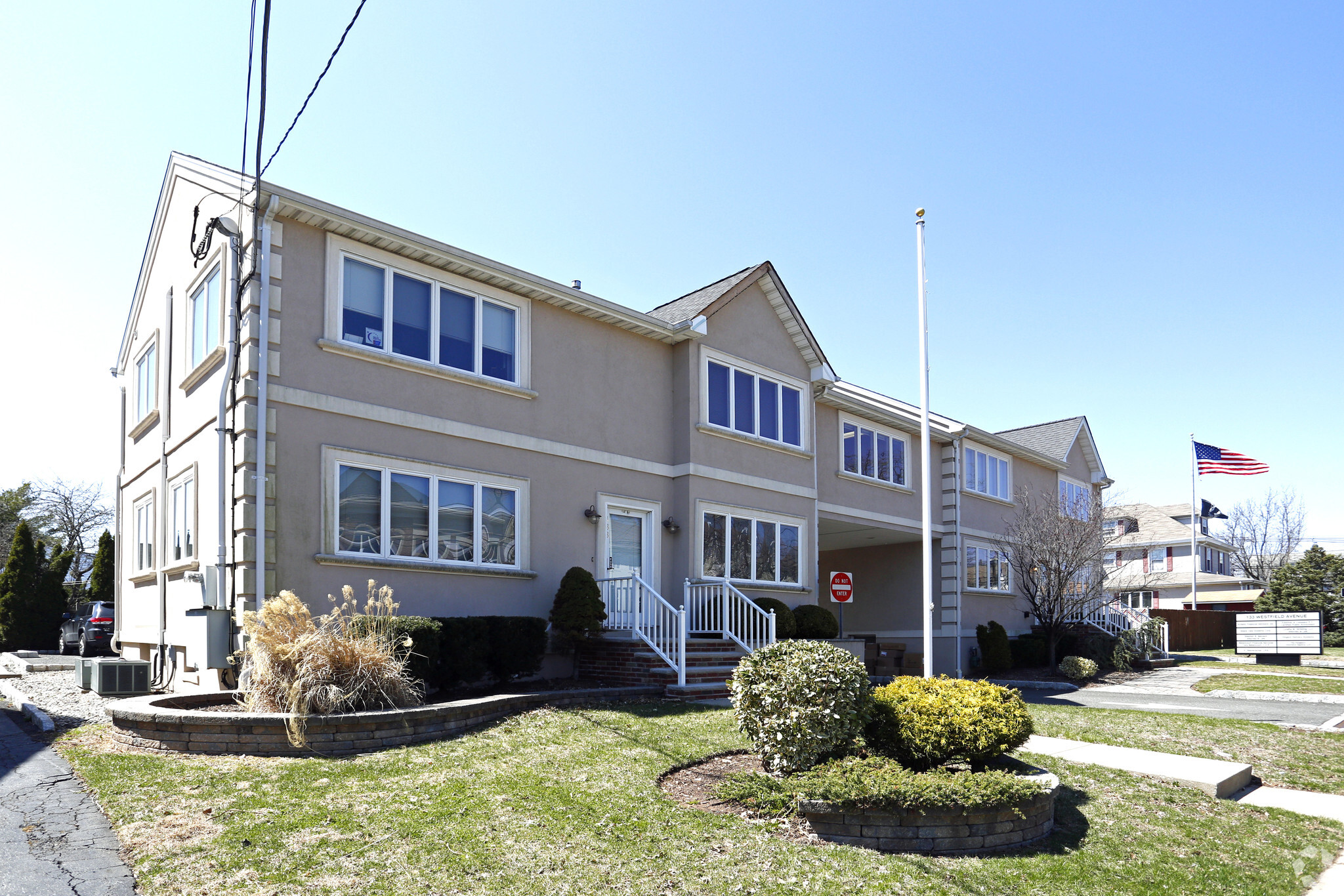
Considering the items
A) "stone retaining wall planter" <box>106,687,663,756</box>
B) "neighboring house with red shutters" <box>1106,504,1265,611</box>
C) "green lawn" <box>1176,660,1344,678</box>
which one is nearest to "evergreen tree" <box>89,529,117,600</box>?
"stone retaining wall planter" <box>106,687,663,756</box>

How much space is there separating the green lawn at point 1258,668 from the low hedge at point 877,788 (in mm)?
17791

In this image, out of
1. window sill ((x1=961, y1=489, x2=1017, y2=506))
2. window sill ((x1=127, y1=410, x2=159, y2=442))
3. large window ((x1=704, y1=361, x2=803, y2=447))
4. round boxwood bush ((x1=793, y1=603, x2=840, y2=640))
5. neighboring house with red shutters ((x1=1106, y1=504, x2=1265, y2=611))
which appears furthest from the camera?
neighboring house with red shutters ((x1=1106, y1=504, x2=1265, y2=611))

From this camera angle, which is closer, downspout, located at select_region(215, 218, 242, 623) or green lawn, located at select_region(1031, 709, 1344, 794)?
green lawn, located at select_region(1031, 709, 1344, 794)

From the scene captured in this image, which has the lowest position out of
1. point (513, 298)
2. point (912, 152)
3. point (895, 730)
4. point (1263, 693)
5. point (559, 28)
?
point (1263, 693)

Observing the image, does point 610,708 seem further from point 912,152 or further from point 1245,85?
point 1245,85

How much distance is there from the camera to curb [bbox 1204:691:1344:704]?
1596cm

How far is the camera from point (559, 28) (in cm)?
911

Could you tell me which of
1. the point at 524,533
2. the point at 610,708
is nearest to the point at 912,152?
the point at 524,533

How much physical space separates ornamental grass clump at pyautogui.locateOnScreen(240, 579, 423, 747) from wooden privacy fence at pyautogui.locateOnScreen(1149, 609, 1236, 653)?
30.1 meters

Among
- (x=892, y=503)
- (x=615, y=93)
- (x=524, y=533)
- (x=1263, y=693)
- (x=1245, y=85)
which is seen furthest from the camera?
(x=892, y=503)

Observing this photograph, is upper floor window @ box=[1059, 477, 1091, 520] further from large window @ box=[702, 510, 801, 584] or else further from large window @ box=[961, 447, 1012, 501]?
large window @ box=[702, 510, 801, 584]

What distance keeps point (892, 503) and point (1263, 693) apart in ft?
27.6

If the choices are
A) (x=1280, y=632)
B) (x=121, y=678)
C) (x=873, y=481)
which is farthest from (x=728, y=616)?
(x=1280, y=632)

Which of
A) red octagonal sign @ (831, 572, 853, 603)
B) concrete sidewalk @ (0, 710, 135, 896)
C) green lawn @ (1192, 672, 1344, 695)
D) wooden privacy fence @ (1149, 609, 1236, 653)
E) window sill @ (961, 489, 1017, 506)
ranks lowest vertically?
wooden privacy fence @ (1149, 609, 1236, 653)
